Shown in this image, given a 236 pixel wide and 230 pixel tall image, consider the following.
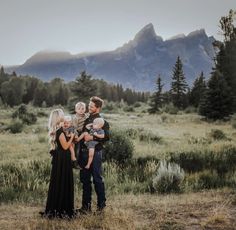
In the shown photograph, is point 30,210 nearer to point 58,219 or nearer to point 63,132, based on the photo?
point 58,219

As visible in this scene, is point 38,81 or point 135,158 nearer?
point 135,158

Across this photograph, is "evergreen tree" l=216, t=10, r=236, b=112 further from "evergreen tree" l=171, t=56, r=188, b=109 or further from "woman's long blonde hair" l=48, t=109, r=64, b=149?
"woman's long blonde hair" l=48, t=109, r=64, b=149

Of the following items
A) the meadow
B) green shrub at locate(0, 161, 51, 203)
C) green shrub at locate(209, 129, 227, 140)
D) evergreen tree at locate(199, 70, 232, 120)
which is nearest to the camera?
the meadow

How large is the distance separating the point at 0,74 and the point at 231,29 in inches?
2944

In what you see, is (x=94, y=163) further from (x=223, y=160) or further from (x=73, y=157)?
(x=223, y=160)

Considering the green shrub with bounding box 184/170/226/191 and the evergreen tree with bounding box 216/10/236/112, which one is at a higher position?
the evergreen tree with bounding box 216/10/236/112

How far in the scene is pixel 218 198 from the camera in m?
10.2

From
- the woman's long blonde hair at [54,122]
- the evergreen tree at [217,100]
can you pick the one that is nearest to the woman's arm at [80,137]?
the woman's long blonde hair at [54,122]

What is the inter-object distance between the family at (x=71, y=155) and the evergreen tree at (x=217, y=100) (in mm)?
29051

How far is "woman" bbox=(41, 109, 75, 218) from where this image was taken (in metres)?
8.24

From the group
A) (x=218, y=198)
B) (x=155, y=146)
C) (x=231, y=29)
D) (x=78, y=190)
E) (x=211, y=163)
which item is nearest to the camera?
(x=218, y=198)

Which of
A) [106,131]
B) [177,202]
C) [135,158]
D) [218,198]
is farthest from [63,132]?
[135,158]

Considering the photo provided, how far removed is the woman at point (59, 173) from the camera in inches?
324

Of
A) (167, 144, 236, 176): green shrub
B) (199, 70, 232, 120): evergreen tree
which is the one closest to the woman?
(167, 144, 236, 176): green shrub
